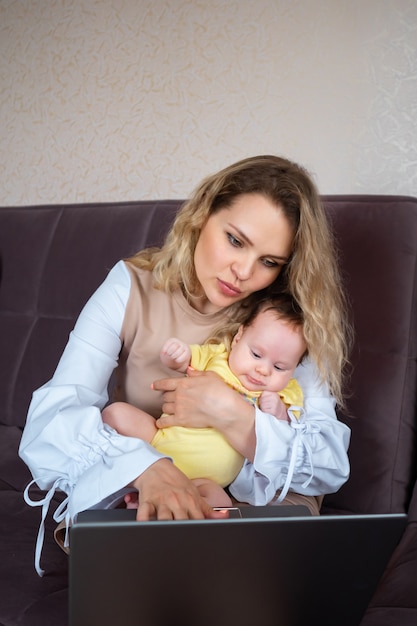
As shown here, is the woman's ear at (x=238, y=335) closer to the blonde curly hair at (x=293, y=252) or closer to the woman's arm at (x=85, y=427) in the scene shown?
the blonde curly hair at (x=293, y=252)

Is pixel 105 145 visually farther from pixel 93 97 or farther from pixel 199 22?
pixel 199 22

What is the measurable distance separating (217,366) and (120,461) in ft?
1.10

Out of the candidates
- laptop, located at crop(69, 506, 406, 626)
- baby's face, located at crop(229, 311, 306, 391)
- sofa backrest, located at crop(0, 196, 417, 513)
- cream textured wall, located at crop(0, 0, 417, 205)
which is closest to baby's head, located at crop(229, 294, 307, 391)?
baby's face, located at crop(229, 311, 306, 391)

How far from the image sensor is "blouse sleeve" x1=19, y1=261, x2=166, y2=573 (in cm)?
116

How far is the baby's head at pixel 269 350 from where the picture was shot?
4.47 ft

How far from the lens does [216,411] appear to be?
4.27ft

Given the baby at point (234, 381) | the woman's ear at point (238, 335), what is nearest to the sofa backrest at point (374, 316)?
the baby at point (234, 381)

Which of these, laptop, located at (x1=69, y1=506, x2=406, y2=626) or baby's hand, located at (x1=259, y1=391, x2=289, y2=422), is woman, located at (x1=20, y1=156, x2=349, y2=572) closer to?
baby's hand, located at (x1=259, y1=391, x2=289, y2=422)

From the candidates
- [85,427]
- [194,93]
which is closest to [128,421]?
[85,427]

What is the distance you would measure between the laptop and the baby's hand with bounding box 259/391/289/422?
1.62ft

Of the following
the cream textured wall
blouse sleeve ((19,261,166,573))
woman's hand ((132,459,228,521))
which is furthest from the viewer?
the cream textured wall

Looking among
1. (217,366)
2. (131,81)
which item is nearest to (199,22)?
(131,81)

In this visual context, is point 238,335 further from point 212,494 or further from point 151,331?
point 212,494

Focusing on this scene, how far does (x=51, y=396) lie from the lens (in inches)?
51.8
